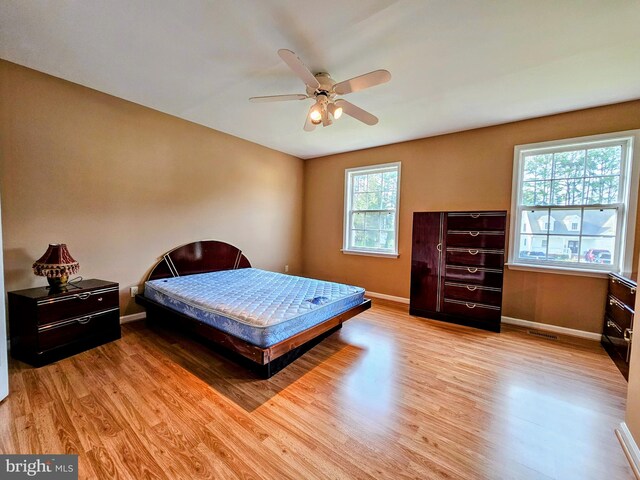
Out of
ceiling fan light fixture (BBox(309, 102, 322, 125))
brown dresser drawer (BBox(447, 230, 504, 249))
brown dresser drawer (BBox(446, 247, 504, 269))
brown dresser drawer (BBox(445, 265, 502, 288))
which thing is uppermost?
ceiling fan light fixture (BBox(309, 102, 322, 125))

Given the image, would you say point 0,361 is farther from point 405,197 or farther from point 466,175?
point 466,175

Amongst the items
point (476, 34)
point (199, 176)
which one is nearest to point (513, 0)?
point (476, 34)

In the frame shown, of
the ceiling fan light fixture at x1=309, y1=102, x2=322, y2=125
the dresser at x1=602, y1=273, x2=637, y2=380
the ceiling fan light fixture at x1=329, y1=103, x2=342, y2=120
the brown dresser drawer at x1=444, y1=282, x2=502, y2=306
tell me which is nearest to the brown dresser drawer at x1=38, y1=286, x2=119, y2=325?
the ceiling fan light fixture at x1=309, y1=102, x2=322, y2=125

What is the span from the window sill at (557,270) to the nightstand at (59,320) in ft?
14.9

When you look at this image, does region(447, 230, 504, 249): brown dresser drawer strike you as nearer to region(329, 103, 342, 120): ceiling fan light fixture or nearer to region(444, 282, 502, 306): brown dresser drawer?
region(444, 282, 502, 306): brown dresser drawer

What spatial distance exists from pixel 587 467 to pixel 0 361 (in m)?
3.48

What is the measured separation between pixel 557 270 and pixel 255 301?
3405mm

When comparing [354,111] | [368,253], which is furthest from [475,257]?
[354,111]

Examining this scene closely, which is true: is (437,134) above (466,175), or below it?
above

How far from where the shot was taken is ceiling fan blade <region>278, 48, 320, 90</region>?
1654 millimetres

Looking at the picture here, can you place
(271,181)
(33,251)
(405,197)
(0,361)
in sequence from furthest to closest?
(271,181)
(405,197)
(33,251)
(0,361)

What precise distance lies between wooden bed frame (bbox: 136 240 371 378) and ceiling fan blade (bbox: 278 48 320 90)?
1955 mm

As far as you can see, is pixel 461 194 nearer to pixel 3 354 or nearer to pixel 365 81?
pixel 365 81

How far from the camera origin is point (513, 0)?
156 centimetres
